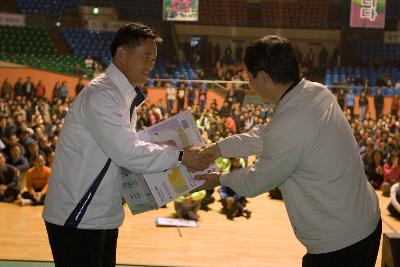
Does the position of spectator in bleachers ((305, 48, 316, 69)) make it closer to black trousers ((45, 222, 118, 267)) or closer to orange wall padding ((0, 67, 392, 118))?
orange wall padding ((0, 67, 392, 118))

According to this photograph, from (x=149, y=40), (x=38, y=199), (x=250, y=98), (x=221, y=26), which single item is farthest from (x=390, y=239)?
(x=221, y=26)

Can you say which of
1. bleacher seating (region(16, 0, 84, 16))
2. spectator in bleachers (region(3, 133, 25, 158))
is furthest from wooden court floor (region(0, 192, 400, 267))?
bleacher seating (region(16, 0, 84, 16))

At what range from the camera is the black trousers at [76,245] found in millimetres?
1934

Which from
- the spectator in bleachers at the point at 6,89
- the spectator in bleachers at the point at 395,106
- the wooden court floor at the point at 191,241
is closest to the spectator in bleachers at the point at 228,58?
the spectator in bleachers at the point at 395,106

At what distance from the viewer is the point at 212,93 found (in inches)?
639

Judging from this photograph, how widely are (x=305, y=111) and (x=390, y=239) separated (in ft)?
3.64

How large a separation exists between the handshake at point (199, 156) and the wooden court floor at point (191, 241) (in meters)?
2.57

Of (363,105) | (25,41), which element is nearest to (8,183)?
(363,105)

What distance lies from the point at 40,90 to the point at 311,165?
48.9ft

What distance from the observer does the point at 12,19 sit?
19969mm

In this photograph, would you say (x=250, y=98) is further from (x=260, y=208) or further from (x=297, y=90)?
(x=297, y=90)

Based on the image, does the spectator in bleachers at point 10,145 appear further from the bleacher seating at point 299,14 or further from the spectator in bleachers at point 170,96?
the bleacher seating at point 299,14

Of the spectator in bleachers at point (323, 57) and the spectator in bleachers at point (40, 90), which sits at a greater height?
the spectator in bleachers at point (323, 57)

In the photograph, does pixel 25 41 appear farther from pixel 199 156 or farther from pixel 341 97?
pixel 199 156
